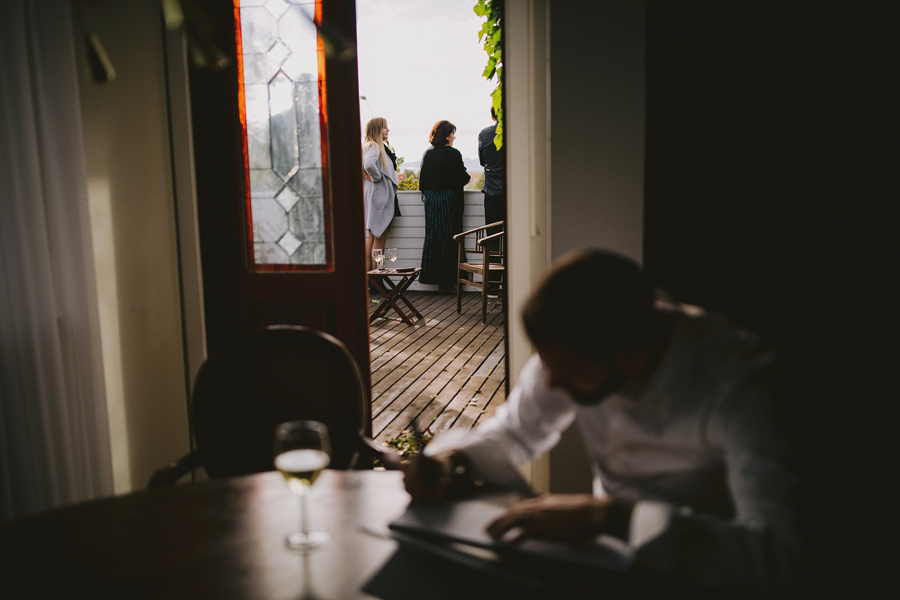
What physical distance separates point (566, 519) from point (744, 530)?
0.78 ft

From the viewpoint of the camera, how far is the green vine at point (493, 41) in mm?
2388

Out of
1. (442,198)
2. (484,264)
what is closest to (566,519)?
(484,264)

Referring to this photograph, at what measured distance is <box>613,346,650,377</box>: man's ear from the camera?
914mm

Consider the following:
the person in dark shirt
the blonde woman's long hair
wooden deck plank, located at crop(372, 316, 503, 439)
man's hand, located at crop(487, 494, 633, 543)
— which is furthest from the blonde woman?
man's hand, located at crop(487, 494, 633, 543)

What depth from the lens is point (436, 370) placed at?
13.1 feet

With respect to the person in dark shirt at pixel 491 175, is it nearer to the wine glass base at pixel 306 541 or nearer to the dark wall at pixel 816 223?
the dark wall at pixel 816 223

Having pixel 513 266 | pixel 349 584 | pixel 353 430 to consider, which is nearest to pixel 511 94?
pixel 513 266

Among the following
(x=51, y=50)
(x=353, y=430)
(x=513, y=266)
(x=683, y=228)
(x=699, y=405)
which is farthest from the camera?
(x=513, y=266)

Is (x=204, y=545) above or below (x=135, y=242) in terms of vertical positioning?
below

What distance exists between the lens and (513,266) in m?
2.21

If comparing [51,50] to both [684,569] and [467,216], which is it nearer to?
[684,569]

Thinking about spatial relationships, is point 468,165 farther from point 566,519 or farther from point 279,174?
point 566,519

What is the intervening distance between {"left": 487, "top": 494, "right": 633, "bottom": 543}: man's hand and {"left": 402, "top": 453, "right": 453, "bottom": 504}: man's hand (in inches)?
5.5

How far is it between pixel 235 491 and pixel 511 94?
1.71 m
